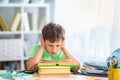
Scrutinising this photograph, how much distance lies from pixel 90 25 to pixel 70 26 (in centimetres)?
27

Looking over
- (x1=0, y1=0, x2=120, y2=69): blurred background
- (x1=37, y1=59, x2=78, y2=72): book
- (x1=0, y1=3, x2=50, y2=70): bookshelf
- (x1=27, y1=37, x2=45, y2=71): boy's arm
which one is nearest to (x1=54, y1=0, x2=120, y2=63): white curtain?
(x1=0, y1=0, x2=120, y2=69): blurred background

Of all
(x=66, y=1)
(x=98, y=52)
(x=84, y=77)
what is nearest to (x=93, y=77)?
(x=84, y=77)

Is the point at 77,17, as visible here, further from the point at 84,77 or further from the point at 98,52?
the point at 84,77

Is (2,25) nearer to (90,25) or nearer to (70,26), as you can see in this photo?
(70,26)

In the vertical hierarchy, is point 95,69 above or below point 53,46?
below

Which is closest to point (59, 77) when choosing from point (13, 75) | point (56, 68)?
point (56, 68)

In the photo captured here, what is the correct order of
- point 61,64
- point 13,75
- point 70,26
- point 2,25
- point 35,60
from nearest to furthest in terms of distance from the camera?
1. point 13,75
2. point 61,64
3. point 35,60
4. point 2,25
5. point 70,26

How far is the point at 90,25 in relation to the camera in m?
3.73

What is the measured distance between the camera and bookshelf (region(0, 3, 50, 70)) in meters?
3.63

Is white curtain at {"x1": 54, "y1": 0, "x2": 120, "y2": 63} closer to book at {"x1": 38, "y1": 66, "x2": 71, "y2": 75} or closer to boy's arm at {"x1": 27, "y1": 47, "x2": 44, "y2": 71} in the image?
boy's arm at {"x1": 27, "y1": 47, "x2": 44, "y2": 71}

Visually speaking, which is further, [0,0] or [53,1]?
[53,1]

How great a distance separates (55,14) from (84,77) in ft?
5.98

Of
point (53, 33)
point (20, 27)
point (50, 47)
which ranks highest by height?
point (20, 27)

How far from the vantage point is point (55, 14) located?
3855mm
